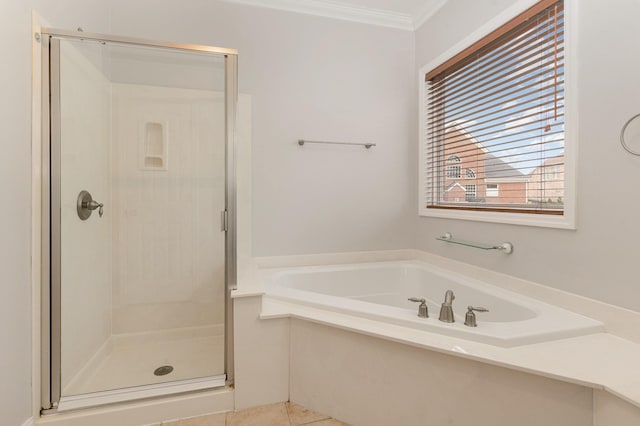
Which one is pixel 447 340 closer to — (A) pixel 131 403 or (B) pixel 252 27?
(A) pixel 131 403

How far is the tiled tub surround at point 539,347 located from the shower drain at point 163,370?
0.44 meters

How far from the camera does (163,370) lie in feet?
5.57

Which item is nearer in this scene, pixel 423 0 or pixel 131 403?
pixel 131 403

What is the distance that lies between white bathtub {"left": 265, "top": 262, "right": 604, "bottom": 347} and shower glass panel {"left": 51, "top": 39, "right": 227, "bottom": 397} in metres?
0.54

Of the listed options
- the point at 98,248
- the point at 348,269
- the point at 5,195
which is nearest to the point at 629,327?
the point at 348,269

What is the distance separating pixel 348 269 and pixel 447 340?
1156 millimetres

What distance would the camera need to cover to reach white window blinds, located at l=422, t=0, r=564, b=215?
1.57m

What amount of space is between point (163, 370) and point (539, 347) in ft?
5.83

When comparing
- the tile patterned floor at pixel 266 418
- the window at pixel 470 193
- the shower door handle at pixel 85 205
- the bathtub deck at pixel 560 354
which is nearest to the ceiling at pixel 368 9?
the window at pixel 470 193

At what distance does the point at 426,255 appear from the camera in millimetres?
2527

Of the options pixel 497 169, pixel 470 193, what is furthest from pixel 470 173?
pixel 497 169

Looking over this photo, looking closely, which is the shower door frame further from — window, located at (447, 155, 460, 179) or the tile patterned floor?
window, located at (447, 155, 460, 179)

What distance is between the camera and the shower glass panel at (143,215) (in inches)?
62.9

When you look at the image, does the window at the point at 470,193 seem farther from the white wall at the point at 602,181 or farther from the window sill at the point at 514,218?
the white wall at the point at 602,181
